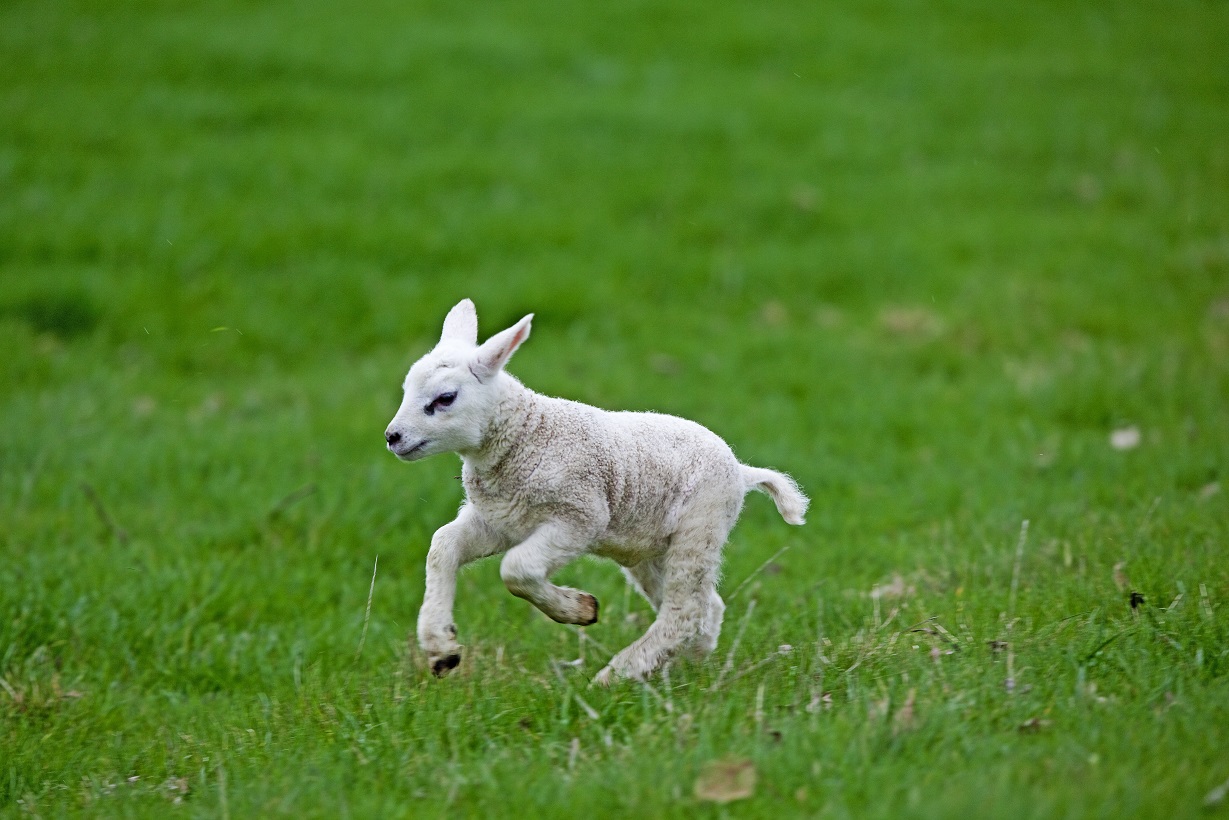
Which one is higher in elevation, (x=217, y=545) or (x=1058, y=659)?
(x=1058, y=659)

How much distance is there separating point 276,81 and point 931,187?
6.76m

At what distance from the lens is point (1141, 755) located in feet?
11.4

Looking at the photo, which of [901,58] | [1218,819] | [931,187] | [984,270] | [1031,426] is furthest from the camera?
[901,58]

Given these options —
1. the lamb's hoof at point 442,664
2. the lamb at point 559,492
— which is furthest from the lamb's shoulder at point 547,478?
the lamb's hoof at point 442,664

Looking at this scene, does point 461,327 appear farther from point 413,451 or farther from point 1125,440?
point 1125,440

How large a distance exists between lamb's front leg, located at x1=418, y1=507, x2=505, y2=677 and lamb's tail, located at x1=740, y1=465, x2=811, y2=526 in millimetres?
→ 970

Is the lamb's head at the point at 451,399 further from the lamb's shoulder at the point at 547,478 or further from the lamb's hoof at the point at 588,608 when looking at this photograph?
the lamb's hoof at the point at 588,608

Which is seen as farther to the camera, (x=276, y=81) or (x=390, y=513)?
(x=276, y=81)

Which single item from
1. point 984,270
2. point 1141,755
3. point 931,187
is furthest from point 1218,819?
point 931,187

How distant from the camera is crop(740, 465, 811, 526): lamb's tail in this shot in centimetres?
476

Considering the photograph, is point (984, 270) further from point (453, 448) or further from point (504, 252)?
point (453, 448)

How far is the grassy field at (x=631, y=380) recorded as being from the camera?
3889 millimetres

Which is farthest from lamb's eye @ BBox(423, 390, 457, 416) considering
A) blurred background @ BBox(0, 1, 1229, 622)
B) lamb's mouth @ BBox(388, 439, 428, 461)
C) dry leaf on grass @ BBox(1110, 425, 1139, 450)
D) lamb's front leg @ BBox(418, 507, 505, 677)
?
dry leaf on grass @ BBox(1110, 425, 1139, 450)

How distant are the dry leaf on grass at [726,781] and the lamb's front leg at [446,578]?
1156 mm
